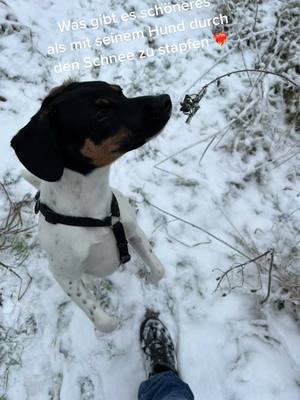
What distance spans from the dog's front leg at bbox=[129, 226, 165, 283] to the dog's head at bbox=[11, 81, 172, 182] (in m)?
0.76

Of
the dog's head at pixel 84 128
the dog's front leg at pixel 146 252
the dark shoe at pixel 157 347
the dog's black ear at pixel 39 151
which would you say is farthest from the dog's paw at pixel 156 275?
the dog's black ear at pixel 39 151

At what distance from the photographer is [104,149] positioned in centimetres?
182

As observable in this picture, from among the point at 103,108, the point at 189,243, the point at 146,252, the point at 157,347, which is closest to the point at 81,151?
the point at 103,108

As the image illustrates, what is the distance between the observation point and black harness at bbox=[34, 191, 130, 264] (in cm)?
199

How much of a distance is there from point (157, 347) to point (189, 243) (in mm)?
874

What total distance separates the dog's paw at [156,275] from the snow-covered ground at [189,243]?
0.16 meters

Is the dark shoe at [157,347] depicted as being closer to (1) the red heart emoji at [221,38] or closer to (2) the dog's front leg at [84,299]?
(2) the dog's front leg at [84,299]

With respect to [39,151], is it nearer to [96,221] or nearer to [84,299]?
[96,221]

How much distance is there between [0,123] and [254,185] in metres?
2.48

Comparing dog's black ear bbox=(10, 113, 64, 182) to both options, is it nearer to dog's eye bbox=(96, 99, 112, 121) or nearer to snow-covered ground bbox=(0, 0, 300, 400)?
dog's eye bbox=(96, 99, 112, 121)

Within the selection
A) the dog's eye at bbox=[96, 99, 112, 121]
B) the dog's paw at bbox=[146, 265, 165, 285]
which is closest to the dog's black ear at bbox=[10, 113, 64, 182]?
the dog's eye at bbox=[96, 99, 112, 121]

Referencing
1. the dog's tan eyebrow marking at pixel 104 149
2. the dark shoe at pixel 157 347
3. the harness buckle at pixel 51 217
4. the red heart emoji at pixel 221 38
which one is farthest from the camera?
the red heart emoji at pixel 221 38

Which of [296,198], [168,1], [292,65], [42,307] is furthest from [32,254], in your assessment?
[168,1]

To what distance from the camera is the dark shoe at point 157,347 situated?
2492 mm
